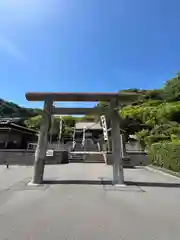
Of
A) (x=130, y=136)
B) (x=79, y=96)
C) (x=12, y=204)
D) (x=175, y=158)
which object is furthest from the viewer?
(x=130, y=136)

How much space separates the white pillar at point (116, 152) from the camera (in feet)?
25.1

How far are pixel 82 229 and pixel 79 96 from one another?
5210mm

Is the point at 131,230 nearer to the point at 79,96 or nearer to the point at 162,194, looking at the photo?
the point at 162,194

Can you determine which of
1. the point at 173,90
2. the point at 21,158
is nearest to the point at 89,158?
the point at 21,158

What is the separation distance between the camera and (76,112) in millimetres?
8320

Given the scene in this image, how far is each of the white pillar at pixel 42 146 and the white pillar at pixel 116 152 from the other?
8.04 ft

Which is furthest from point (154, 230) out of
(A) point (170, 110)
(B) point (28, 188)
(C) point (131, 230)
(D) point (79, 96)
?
(A) point (170, 110)

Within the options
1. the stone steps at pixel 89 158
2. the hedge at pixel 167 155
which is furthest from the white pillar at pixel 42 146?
the stone steps at pixel 89 158

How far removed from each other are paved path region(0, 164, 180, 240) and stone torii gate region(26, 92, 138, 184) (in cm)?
108

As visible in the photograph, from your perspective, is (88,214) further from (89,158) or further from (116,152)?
(89,158)

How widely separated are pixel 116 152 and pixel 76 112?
216cm

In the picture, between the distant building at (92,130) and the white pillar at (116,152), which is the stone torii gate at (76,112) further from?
the distant building at (92,130)

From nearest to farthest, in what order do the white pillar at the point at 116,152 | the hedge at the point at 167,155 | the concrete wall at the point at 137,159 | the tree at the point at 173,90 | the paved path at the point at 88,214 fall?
1. the paved path at the point at 88,214
2. the white pillar at the point at 116,152
3. the hedge at the point at 167,155
4. the concrete wall at the point at 137,159
5. the tree at the point at 173,90

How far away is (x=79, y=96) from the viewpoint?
796cm
